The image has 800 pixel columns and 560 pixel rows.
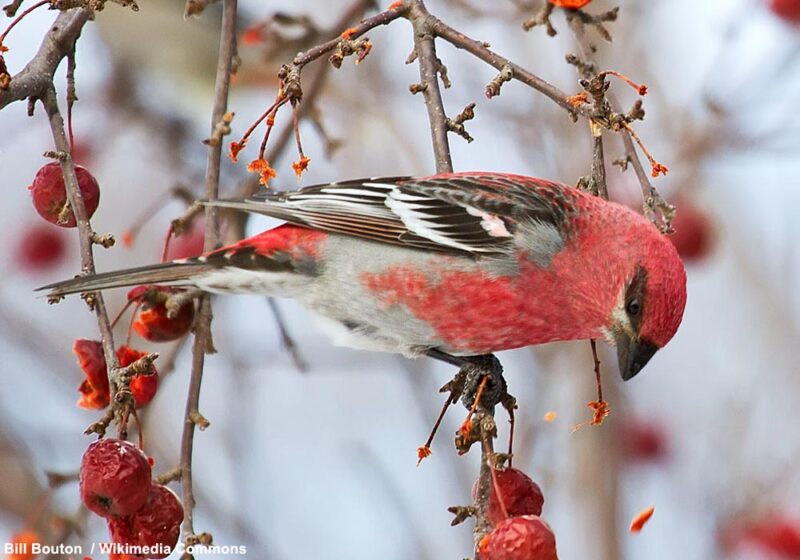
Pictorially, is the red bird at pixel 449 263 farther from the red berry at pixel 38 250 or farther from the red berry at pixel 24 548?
the red berry at pixel 38 250

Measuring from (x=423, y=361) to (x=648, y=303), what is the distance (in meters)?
2.23

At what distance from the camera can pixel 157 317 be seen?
2859mm

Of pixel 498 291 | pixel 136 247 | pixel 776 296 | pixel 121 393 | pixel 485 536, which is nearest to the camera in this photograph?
pixel 121 393

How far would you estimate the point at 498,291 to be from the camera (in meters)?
2.92

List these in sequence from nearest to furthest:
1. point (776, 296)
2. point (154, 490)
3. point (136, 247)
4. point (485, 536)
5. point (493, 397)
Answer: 1. point (485, 536)
2. point (154, 490)
3. point (493, 397)
4. point (776, 296)
5. point (136, 247)

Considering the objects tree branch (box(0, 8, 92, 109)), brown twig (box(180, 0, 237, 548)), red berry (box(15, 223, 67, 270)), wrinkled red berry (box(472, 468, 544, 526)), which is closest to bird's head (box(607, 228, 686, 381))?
wrinkled red berry (box(472, 468, 544, 526))

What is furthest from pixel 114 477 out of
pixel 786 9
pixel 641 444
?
pixel 786 9

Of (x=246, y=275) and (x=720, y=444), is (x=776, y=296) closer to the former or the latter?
(x=720, y=444)

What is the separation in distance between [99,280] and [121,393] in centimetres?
44

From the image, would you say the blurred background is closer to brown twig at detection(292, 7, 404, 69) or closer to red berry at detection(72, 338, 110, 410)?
red berry at detection(72, 338, 110, 410)

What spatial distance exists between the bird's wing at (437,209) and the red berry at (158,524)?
97 cm

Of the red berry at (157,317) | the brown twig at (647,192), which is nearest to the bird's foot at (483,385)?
the brown twig at (647,192)

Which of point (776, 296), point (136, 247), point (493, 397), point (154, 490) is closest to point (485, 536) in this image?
point (493, 397)

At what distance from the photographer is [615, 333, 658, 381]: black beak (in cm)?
263
